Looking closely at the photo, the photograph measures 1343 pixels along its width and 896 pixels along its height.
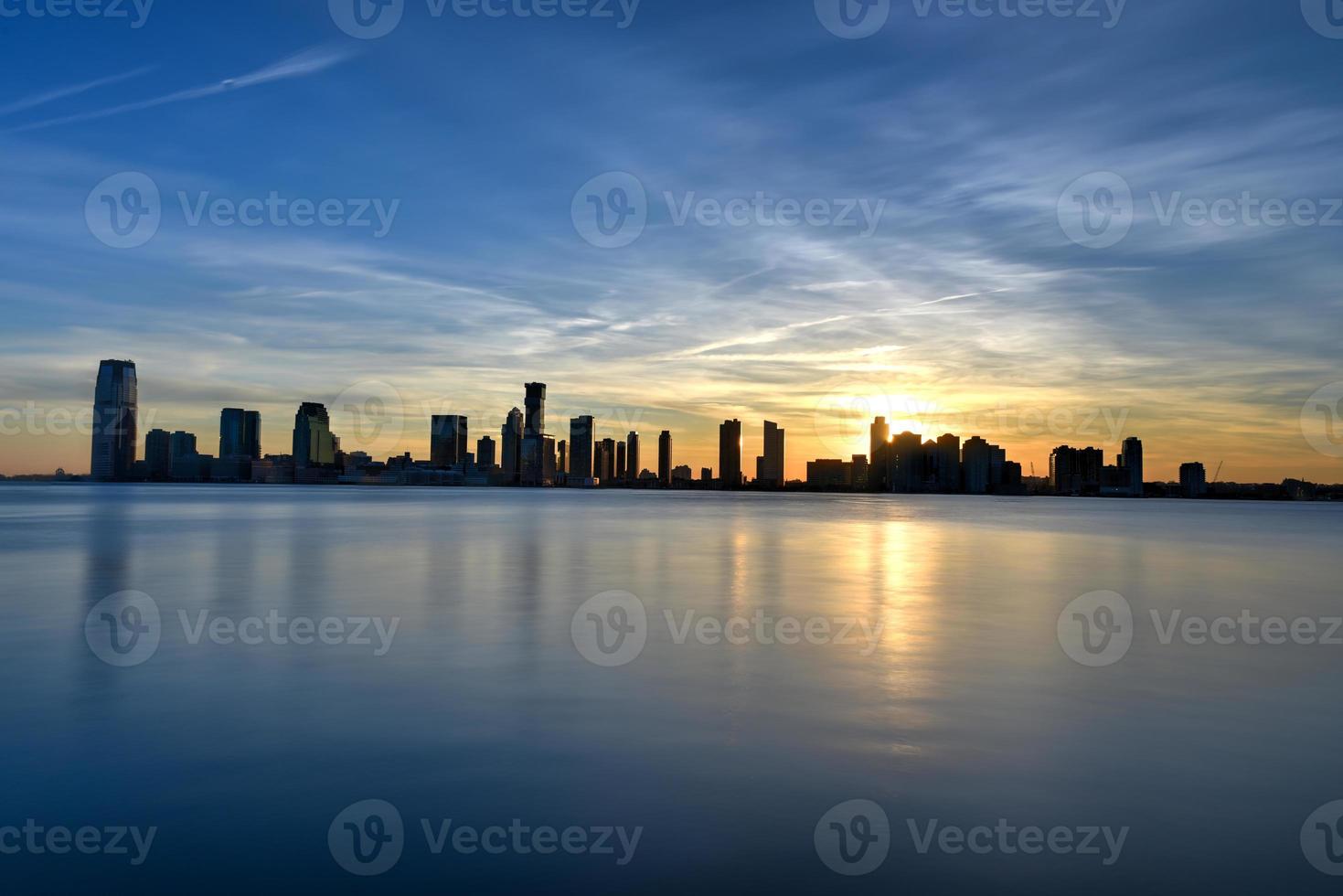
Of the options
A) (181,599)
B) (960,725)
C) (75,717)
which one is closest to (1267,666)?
(960,725)

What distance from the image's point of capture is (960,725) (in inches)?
482

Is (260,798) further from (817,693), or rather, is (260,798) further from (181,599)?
(181,599)

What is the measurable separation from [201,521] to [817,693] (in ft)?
244

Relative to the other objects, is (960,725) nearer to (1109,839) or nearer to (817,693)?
(817,693)

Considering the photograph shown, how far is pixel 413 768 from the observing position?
408 inches

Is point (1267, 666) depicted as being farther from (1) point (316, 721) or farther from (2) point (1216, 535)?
(2) point (1216, 535)

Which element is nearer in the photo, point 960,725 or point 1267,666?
point 960,725

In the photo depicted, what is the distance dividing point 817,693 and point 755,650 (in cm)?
387

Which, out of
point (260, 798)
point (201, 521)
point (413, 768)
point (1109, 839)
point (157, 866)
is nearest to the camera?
point (157, 866)

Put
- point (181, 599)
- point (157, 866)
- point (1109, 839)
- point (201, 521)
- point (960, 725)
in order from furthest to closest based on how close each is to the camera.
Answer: point (201, 521) < point (181, 599) < point (960, 725) < point (1109, 839) < point (157, 866)

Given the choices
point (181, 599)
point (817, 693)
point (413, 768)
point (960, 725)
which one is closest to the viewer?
point (413, 768)

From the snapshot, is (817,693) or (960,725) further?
(817,693)

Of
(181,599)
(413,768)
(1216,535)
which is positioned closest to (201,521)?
(181,599)

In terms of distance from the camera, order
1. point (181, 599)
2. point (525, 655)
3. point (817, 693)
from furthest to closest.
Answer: point (181, 599), point (525, 655), point (817, 693)
